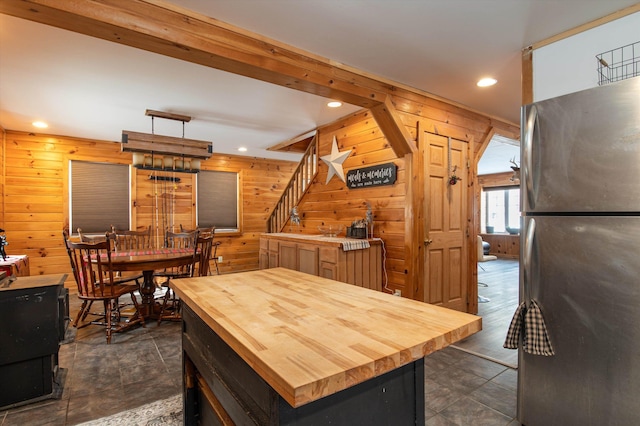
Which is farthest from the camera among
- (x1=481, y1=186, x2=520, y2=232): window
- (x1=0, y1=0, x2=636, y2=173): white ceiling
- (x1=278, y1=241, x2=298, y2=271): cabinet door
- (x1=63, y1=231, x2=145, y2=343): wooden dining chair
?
(x1=481, y1=186, x2=520, y2=232): window

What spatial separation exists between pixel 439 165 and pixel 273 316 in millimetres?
3088

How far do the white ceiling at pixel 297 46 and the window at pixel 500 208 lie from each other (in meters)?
5.94

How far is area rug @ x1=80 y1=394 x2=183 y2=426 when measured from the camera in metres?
1.96

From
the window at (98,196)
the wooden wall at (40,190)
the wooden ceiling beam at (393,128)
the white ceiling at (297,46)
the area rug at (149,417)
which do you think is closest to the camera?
the area rug at (149,417)

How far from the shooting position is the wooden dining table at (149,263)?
11.0 feet

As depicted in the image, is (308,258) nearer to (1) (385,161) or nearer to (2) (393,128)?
(1) (385,161)

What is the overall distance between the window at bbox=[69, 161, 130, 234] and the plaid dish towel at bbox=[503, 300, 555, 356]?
20.2ft

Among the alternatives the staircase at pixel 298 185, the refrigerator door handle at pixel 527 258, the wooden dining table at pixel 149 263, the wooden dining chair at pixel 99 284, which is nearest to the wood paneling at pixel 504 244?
the staircase at pixel 298 185

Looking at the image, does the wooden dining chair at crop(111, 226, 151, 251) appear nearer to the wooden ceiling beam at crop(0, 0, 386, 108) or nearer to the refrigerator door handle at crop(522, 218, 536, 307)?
the wooden ceiling beam at crop(0, 0, 386, 108)

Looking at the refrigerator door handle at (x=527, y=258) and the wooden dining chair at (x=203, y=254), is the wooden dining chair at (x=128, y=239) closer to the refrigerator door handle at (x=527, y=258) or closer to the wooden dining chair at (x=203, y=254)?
the wooden dining chair at (x=203, y=254)

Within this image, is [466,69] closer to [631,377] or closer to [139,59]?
[631,377]

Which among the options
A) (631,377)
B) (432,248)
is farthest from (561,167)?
(432,248)

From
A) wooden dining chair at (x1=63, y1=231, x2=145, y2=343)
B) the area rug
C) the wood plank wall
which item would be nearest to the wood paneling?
the wood plank wall

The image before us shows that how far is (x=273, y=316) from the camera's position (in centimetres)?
108
